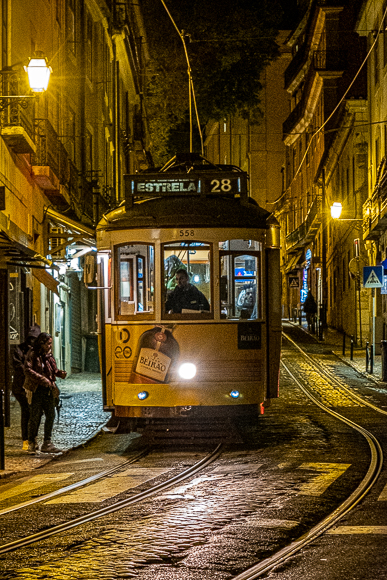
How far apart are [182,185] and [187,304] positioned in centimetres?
167

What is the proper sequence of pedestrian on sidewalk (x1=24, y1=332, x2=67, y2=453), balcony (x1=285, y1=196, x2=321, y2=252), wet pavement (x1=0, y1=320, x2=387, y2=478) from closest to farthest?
1. wet pavement (x1=0, y1=320, x2=387, y2=478)
2. pedestrian on sidewalk (x1=24, y1=332, x2=67, y2=453)
3. balcony (x1=285, y1=196, x2=321, y2=252)

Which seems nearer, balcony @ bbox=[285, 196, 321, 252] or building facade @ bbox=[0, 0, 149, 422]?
building facade @ bbox=[0, 0, 149, 422]

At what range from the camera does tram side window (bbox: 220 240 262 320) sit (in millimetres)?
12625

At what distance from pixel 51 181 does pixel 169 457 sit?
11015 mm

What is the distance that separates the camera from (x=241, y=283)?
12.7 metres

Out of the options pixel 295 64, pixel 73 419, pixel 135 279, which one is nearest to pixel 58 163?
pixel 73 419

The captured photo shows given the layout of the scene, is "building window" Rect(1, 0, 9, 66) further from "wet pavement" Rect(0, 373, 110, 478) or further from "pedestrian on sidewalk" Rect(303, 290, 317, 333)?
"pedestrian on sidewalk" Rect(303, 290, 317, 333)

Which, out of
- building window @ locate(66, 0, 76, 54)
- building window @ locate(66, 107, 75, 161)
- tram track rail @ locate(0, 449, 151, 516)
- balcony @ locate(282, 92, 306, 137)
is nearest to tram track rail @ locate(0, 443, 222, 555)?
tram track rail @ locate(0, 449, 151, 516)

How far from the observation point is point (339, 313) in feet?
143

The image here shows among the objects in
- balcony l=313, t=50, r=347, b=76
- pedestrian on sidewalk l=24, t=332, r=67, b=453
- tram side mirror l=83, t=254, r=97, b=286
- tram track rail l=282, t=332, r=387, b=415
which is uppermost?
balcony l=313, t=50, r=347, b=76

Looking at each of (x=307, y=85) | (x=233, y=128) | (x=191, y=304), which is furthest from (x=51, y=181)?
(x=233, y=128)

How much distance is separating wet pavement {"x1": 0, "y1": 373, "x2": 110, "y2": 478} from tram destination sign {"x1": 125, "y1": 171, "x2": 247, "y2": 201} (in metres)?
3.78

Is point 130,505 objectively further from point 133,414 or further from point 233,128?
point 233,128

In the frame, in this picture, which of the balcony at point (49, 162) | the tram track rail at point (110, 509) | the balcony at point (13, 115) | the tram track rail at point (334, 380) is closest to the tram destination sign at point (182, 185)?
the tram track rail at point (110, 509)
